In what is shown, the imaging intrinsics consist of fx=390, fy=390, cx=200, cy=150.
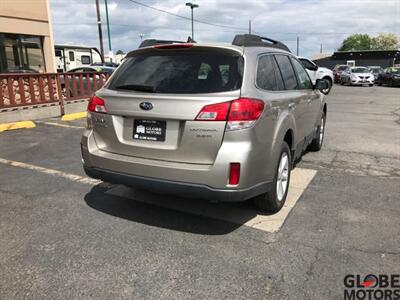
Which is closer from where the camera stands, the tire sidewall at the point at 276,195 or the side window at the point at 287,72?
the tire sidewall at the point at 276,195

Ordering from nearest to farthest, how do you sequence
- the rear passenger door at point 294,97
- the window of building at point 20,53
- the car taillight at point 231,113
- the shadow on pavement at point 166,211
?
the car taillight at point 231,113
the shadow on pavement at point 166,211
the rear passenger door at point 294,97
the window of building at point 20,53

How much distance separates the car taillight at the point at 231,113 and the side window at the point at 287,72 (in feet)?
4.50

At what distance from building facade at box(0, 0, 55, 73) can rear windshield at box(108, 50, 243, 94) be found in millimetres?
12562

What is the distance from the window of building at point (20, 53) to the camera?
1452 centimetres

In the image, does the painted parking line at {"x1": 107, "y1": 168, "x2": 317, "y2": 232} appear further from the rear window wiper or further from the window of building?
the window of building

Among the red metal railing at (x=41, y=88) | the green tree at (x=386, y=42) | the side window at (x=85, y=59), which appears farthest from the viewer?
the green tree at (x=386, y=42)

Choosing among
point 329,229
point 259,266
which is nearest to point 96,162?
point 259,266

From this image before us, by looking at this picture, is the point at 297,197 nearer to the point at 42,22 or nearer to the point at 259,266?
the point at 259,266

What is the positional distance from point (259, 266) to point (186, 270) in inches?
23.1

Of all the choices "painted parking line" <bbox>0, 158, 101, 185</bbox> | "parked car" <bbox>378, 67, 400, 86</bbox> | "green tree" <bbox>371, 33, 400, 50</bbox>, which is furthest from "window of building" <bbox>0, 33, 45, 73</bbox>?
"green tree" <bbox>371, 33, 400, 50</bbox>

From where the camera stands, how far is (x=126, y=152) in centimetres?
368

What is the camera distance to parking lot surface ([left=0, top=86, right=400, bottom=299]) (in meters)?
2.87

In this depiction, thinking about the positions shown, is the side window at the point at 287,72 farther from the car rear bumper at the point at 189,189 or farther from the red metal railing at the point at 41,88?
the red metal railing at the point at 41,88

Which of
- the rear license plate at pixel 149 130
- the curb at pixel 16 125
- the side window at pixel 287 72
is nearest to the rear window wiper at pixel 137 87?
the rear license plate at pixel 149 130
